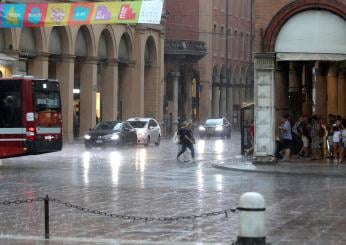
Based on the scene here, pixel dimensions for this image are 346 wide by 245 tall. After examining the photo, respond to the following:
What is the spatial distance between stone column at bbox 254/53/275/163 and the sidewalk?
715 millimetres

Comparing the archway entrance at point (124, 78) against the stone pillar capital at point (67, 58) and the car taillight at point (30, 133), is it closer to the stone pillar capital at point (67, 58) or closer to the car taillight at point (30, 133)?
the stone pillar capital at point (67, 58)

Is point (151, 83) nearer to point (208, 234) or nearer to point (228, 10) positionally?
point (228, 10)

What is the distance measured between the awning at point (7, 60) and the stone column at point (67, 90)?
23.3 feet

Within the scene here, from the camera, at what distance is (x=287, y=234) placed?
502 inches

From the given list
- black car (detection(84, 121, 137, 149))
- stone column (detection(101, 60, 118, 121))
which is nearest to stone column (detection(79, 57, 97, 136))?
stone column (detection(101, 60, 118, 121))

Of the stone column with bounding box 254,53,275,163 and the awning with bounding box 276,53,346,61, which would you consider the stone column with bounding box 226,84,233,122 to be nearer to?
the awning with bounding box 276,53,346,61

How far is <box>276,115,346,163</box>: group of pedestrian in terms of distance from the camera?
30500 millimetres

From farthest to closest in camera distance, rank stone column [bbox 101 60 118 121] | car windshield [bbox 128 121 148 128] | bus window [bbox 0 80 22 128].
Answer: stone column [bbox 101 60 118 121] → car windshield [bbox 128 121 148 128] → bus window [bbox 0 80 22 128]

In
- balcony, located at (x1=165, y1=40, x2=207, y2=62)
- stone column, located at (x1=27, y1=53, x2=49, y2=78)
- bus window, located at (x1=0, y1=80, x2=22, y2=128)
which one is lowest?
bus window, located at (x1=0, y1=80, x2=22, y2=128)

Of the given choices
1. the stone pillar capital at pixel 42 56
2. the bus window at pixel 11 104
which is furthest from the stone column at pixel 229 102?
the bus window at pixel 11 104

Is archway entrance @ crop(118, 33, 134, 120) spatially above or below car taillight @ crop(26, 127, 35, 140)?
above

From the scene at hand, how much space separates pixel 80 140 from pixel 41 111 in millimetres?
26465

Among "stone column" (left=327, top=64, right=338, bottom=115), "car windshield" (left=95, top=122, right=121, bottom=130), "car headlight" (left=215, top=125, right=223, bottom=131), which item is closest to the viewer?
"stone column" (left=327, top=64, right=338, bottom=115)

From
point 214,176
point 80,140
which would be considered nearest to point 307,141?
point 214,176
